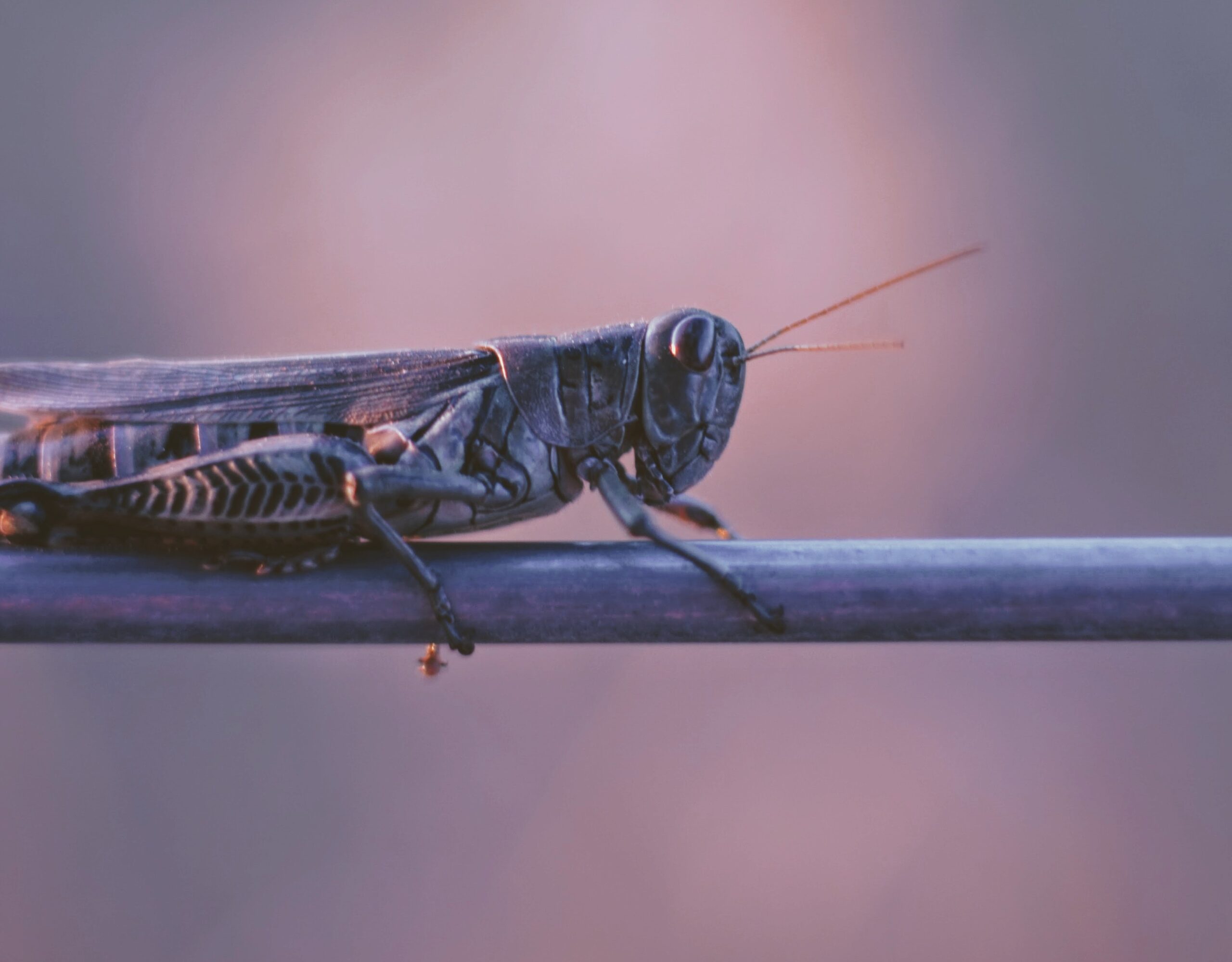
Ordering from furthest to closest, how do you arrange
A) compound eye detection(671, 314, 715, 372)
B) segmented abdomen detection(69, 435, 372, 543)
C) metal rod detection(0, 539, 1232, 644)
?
compound eye detection(671, 314, 715, 372) → segmented abdomen detection(69, 435, 372, 543) → metal rod detection(0, 539, 1232, 644)

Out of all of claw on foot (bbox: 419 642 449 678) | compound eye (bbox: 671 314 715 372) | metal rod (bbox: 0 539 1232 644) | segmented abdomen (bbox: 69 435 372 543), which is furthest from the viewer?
claw on foot (bbox: 419 642 449 678)

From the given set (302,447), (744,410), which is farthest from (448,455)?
(744,410)

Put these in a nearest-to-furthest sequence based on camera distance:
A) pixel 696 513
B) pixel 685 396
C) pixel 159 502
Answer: pixel 159 502, pixel 685 396, pixel 696 513

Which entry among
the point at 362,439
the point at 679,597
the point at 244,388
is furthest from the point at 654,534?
the point at 244,388

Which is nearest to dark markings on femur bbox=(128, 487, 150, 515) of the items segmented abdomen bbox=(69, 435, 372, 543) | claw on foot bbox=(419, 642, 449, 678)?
segmented abdomen bbox=(69, 435, 372, 543)

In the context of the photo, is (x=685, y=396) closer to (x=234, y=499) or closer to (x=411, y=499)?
(x=411, y=499)

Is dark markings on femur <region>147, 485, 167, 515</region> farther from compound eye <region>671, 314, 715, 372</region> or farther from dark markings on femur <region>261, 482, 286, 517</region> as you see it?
compound eye <region>671, 314, 715, 372</region>

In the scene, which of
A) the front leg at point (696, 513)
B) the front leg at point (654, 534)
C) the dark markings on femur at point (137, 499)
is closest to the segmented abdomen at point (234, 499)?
the dark markings on femur at point (137, 499)
